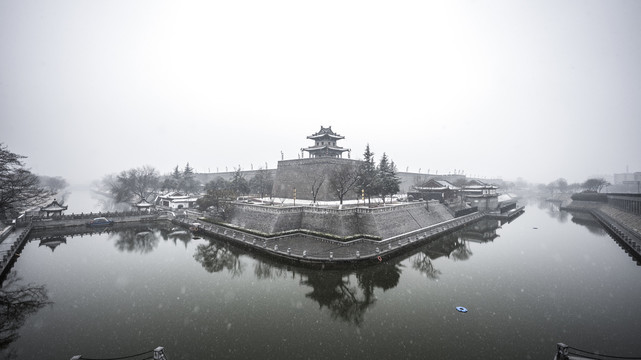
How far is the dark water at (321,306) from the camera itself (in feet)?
30.7

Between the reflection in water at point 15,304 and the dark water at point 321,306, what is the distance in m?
0.10

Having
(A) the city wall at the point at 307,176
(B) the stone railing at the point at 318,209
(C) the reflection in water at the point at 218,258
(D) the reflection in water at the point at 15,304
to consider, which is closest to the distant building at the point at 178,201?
(A) the city wall at the point at 307,176

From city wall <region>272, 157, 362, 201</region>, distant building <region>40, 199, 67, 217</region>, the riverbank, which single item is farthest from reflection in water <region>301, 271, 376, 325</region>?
distant building <region>40, 199, 67, 217</region>

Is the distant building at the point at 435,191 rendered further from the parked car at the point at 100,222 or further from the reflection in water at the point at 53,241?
the reflection in water at the point at 53,241

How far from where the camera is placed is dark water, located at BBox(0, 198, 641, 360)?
9.37 metres

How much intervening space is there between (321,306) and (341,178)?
66.4 feet

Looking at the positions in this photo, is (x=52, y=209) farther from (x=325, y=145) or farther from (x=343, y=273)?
(x=343, y=273)

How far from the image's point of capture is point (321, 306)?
40.9 feet

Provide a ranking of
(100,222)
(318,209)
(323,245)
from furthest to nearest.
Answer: (100,222), (318,209), (323,245)

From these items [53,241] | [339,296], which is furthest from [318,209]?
[53,241]

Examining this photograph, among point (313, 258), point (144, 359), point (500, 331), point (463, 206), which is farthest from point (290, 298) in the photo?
point (463, 206)

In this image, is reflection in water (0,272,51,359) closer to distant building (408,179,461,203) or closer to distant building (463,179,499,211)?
distant building (408,179,461,203)

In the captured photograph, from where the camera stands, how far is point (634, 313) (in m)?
11.8

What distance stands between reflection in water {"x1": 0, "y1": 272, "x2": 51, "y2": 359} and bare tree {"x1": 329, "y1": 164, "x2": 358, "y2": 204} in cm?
2478
